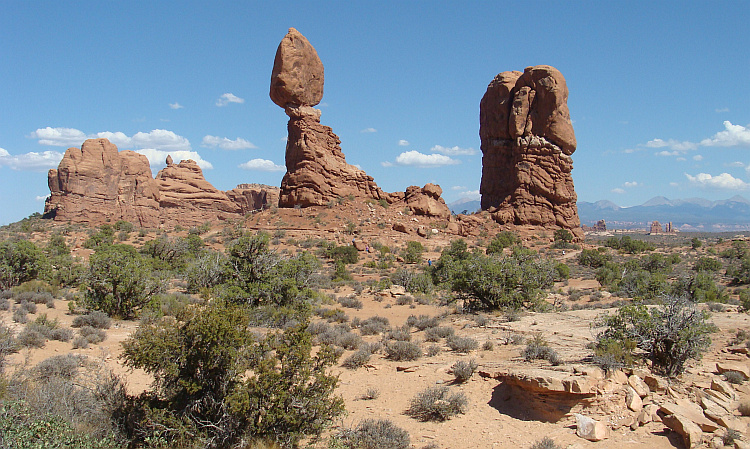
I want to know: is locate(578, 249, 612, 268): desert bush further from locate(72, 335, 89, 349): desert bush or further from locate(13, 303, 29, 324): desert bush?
locate(13, 303, 29, 324): desert bush

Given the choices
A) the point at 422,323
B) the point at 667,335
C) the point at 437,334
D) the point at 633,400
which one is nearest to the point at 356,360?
the point at 437,334

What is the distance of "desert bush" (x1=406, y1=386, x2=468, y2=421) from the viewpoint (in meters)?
6.51

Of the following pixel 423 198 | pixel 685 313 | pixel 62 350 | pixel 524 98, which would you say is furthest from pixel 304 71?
pixel 685 313

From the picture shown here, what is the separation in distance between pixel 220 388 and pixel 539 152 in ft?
117

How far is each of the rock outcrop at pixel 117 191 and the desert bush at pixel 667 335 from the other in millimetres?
46571

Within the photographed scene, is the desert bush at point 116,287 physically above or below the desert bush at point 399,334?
above

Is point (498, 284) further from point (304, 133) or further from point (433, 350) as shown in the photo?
point (304, 133)

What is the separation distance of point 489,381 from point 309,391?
3.15 metres

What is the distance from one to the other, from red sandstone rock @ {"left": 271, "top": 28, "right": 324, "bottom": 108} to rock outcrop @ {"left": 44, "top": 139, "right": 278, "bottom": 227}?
21.5m

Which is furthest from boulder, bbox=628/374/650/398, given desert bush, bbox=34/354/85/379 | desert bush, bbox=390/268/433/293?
desert bush, bbox=390/268/433/293

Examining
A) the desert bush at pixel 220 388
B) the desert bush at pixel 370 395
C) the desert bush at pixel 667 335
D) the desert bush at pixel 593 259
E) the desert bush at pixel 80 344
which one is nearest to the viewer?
the desert bush at pixel 220 388

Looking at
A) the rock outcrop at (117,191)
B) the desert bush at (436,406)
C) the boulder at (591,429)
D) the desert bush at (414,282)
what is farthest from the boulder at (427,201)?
the boulder at (591,429)

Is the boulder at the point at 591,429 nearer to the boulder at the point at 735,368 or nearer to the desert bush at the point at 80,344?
the boulder at the point at 735,368

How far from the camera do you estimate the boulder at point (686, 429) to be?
5430mm
